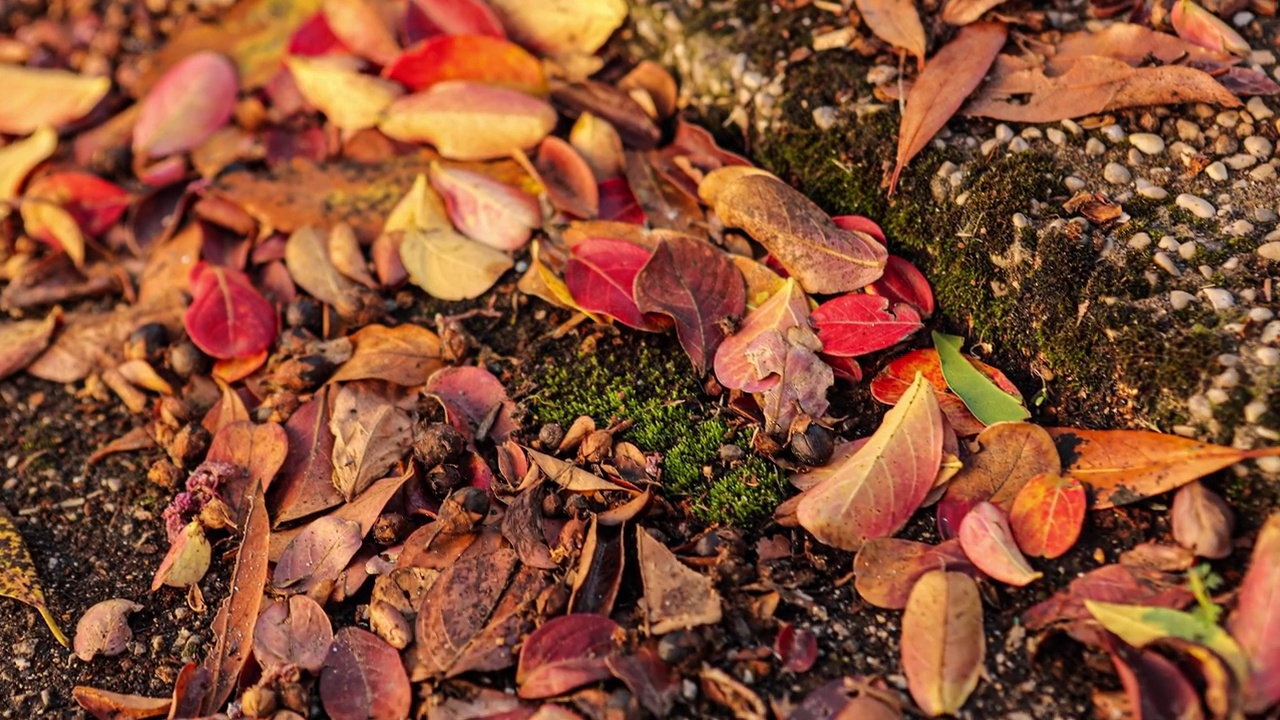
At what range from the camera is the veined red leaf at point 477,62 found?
242cm

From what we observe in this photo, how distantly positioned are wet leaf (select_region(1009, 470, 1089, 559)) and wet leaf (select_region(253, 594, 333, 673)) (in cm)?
116

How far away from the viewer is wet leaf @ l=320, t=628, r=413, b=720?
159 centimetres

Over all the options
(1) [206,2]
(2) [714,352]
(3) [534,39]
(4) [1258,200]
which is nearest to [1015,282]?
(4) [1258,200]

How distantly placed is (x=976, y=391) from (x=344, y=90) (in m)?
1.64

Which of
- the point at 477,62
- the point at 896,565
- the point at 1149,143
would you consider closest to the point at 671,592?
the point at 896,565

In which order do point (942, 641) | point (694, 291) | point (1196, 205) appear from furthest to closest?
point (694, 291)
point (1196, 205)
point (942, 641)

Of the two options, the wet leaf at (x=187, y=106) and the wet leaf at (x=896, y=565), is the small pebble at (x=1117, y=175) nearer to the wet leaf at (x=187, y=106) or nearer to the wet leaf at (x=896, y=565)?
the wet leaf at (x=896, y=565)

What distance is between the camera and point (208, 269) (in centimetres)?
228

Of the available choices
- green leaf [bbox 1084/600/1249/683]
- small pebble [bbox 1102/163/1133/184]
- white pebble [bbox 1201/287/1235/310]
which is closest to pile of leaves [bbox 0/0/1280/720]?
green leaf [bbox 1084/600/1249/683]

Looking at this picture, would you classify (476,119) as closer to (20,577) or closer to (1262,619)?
(20,577)

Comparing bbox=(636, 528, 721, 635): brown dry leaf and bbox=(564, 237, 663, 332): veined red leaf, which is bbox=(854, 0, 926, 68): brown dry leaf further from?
bbox=(636, 528, 721, 635): brown dry leaf

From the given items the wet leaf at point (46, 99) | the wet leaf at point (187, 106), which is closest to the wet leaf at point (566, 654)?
the wet leaf at point (187, 106)

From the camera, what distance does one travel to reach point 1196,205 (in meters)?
1.84

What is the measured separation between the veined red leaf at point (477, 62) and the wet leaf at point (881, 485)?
1.26 meters
